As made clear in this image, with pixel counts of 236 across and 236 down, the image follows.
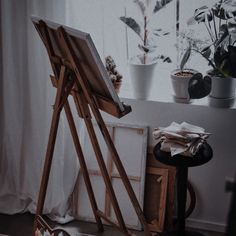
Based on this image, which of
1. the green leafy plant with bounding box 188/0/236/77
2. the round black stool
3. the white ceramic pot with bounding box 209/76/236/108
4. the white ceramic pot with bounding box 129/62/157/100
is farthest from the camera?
the white ceramic pot with bounding box 129/62/157/100

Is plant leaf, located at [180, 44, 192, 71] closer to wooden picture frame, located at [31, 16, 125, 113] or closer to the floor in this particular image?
wooden picture frame, located at [31, 16, 125, 113]

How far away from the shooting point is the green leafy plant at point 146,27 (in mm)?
2551

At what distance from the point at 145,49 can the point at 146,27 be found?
0.16 metres

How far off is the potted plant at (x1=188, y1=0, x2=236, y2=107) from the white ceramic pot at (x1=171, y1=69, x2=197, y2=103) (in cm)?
14

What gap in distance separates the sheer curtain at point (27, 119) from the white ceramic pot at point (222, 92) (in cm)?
89

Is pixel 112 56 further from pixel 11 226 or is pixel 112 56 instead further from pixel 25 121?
pixel 11 226

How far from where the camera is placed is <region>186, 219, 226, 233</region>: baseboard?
2676 mm

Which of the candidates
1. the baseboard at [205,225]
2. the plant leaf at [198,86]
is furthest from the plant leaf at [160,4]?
the baseboard at [205,225]

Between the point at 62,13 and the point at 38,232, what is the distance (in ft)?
3.92

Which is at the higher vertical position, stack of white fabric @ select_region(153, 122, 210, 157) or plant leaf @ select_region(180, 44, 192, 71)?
plant leaf @ select_region(180, 44, 192, 71)

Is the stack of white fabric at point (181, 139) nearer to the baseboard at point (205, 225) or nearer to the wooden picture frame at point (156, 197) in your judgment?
the wooden picture frame at point (156, 197)

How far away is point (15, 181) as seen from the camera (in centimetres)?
283

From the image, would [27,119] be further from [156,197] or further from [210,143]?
[210,143]

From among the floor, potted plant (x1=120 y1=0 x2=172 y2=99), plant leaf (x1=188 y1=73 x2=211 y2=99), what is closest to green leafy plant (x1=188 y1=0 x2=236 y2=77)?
plant leaf (x1=188 y1=73 x2=211 y2=99)
